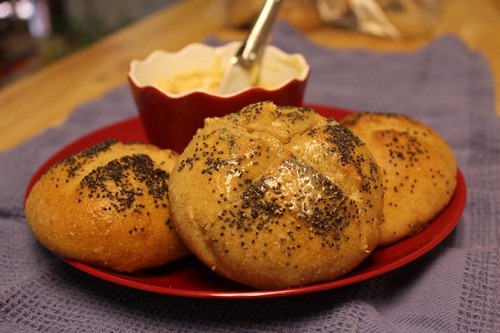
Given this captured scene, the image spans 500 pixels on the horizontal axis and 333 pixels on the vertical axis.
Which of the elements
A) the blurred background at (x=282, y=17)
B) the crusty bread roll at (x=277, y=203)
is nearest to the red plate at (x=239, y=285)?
the crusty bread roll at (x=277, y=203)

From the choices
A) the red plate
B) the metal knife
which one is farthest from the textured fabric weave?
the metal knife

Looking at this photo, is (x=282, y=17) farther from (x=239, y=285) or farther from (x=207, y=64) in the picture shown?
(x=239, y=285)

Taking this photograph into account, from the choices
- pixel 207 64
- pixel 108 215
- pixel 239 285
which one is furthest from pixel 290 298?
pixel 207 64

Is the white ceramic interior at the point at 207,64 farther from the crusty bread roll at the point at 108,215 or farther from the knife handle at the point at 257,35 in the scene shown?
the crusty bread roll at the point at 108,215

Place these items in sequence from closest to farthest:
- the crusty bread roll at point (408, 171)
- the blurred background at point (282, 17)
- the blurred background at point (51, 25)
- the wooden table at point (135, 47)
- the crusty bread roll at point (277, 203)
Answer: the crusty bread roll at point (277, 203) < the crusty bread roll at point (408, 171) < the wooden table at point (135, 47) < the blurred background at point (282, 17) < the blurred background at point (51, 25)

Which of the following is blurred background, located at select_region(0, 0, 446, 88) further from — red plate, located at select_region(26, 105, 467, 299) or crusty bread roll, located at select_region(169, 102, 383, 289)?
crusty bread roll, located at select_region(169, 102, 383, 289)

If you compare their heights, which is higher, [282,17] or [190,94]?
[190,94]
